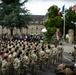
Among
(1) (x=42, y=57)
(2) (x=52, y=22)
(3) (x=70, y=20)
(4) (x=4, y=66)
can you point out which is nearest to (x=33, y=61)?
(1) (x=42, y=57)

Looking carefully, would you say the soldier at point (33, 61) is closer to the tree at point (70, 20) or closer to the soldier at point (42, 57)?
the soldier at point (42, 57)

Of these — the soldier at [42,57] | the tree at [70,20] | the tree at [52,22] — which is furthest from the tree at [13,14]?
the soldier at [42,57]

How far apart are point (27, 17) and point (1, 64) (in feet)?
165

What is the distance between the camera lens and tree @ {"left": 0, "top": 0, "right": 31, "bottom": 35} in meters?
70.2

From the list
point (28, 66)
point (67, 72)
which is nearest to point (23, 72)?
point (28, 66)

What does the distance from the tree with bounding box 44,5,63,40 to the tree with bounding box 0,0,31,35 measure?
464cm

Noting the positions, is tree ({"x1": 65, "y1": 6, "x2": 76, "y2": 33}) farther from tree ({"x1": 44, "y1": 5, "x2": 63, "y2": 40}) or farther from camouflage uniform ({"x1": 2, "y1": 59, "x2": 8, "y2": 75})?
camouflage uniform ({"x1": 2, "y1": 59, "x2": 8, "y2": 75})

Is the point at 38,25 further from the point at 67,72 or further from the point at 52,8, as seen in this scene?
the point at 67,72

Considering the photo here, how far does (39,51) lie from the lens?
28.1 meters

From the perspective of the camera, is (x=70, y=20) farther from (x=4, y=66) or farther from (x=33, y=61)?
(x=4, y=66)

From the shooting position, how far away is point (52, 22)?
73875mm

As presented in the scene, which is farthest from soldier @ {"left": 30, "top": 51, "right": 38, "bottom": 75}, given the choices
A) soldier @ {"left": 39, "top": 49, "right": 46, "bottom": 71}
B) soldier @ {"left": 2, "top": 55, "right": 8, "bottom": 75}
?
soldier @ {"left": 2, "top": 55, "right": 8, "bottom": 75}

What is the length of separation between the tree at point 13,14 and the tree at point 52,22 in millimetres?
4642

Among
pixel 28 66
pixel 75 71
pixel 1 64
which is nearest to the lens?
pixel 75 71
